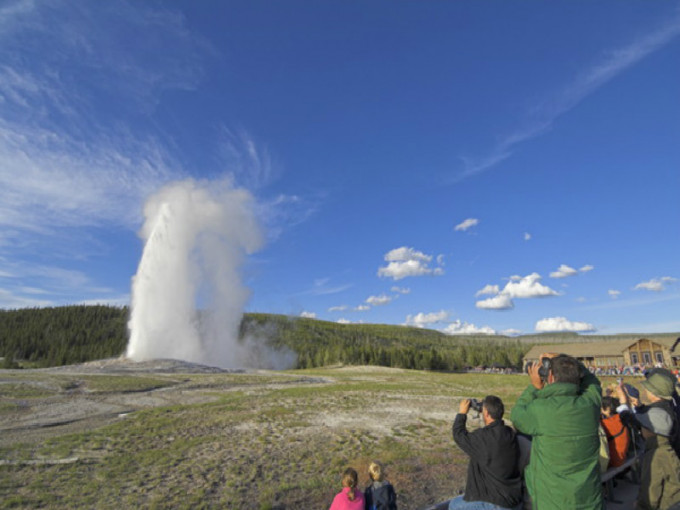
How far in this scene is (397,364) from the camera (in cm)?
8656

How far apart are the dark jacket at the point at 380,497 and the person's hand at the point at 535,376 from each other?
97.1 inches

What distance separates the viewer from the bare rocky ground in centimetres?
867

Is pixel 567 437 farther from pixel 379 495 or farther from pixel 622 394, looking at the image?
pixel 622 394

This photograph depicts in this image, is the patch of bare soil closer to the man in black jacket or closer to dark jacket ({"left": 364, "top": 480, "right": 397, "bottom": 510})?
dark jacket ({"left": 364, "top": 480, "right": 397, "bottom": 510})

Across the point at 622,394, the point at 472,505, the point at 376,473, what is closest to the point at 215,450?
the point at 376,473

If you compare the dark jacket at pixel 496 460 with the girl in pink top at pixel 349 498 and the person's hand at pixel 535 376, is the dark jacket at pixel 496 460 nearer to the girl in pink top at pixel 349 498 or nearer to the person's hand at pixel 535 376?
the person's hand at pixel 535 376

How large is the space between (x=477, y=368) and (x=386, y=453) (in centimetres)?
8145

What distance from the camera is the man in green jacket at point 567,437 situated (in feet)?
10.3

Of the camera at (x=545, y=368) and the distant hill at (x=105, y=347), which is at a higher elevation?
the distant hill at (x=105, y=347)

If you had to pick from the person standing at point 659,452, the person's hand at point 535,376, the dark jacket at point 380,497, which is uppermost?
the person's hand at point 535,376

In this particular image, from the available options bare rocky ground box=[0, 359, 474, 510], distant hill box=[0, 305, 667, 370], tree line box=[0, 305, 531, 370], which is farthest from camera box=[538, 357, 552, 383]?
distant hill box=[0, 305, 667, 370]

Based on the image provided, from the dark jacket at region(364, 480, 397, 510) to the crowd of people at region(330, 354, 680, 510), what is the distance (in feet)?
0.04

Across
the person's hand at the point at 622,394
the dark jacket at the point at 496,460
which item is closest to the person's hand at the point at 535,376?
the dark jacket at the point at 496,460

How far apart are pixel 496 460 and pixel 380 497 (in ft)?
6.16
